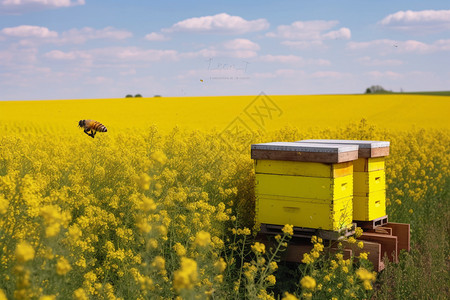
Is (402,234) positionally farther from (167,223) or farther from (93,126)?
(93,126)

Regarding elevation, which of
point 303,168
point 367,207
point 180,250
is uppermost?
point 303,168

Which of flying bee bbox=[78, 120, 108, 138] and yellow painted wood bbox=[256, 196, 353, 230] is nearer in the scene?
yellow painted wood bbox=[256, 196, 353, 230]

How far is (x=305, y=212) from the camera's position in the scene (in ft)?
19.6

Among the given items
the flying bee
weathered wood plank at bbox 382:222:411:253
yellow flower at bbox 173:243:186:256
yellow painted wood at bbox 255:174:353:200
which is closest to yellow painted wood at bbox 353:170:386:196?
yellow painted wood at bbox 255:174:353:200

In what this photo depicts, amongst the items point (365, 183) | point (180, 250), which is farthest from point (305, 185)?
point (180, 250)

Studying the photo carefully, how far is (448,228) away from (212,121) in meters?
16.6

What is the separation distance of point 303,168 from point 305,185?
0.67ft

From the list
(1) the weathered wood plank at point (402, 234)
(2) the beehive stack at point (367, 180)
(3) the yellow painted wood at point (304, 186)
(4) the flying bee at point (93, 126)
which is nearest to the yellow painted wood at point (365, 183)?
(2) the beehive stack at point (367, 180)

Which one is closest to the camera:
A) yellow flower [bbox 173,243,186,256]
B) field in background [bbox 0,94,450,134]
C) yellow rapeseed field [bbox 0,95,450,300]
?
yellow rapeseed field [bbox 0,95,450,300]

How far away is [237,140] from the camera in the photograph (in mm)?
10438

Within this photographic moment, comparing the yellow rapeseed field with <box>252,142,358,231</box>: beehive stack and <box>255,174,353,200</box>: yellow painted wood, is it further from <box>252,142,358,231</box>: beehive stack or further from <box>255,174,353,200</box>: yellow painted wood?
<box>255,174,353,200</box>: yellow painted wood

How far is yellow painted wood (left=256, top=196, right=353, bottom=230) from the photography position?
585cm

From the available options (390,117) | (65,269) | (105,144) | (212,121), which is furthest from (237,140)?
(390,117)

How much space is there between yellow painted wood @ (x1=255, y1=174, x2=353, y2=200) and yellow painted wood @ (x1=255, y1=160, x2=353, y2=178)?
5cm
